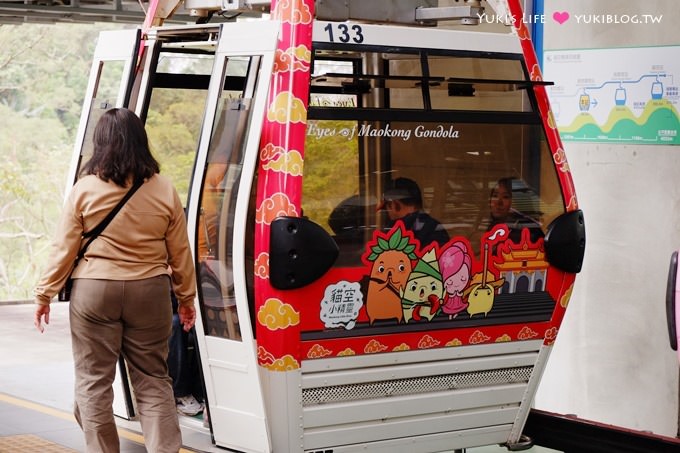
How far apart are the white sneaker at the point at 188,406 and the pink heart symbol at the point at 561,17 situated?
3.28 meters

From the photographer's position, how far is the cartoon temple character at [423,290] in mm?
5609

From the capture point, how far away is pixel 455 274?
5727 mm

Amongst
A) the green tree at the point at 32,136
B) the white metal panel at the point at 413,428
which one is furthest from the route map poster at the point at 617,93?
the green tree at the point at 32,136

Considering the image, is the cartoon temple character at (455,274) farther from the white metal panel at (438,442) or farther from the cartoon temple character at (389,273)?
the white metal panel at (438,442)

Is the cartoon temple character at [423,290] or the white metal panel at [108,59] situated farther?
the white metal panel at [108,59]

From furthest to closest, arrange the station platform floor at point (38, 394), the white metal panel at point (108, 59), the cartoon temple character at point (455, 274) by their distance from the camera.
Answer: the station platform floor at point (38, 394), the white metal panel at point (108, 59), the cartoon temple character at point (455, 274)

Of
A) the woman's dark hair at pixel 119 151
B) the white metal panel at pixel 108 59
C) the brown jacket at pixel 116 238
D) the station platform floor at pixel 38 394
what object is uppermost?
the white metal panel at pixel 108 59

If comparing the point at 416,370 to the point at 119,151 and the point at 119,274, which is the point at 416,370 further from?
the point at 119,151

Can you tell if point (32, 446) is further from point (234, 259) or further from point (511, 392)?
point (511, 392)

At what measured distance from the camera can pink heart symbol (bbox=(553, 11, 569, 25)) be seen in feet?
25.1

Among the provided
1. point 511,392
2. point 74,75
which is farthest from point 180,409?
point 74,75

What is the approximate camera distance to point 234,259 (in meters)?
5.41

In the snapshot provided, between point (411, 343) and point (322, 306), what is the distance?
0.55 metres

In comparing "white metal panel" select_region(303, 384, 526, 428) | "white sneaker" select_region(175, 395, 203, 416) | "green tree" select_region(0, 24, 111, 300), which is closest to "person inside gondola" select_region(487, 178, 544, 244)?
"white metal panel" select_region(303, 384, 526, 428)
